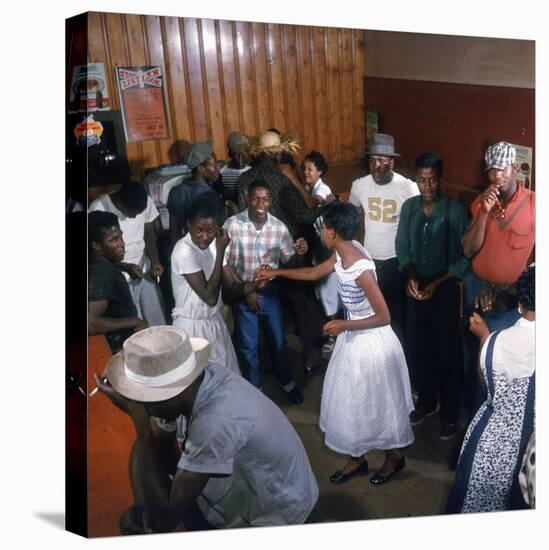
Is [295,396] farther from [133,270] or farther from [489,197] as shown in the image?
[489,197]

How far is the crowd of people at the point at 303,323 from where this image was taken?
371 centimetres

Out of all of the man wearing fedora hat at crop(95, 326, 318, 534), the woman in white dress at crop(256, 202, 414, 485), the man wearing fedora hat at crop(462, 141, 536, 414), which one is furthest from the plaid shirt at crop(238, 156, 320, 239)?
the man wearing fedora hat at crop(462, 141, 536, 414)

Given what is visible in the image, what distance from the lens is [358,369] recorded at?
Result: 4.02 m

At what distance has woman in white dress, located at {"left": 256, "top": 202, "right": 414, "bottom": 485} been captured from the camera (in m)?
3.93

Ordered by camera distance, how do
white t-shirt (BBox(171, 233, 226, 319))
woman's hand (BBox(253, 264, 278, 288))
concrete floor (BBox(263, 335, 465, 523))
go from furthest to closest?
concrete floor (BBox(263, 335, 465, 523))
woman's hand (BBox(253, 264, 278, 288))
white t-shirt (BBox(171, 233, 226, 319))

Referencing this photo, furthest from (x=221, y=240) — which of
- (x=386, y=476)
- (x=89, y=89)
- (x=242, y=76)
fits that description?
(x=386, y=476)

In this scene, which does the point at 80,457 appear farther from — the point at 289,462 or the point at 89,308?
the point at 289,462

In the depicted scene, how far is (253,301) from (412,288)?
2.47 ft

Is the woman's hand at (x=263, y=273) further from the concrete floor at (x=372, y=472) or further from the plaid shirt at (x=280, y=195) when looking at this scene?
the concrete floor at (x=372, y=472)

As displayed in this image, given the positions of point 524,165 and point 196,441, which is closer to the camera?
point 196,441

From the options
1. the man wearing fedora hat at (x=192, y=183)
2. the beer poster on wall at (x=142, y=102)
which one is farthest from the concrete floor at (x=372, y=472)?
the beer poster on wall at (x=142, y=102)

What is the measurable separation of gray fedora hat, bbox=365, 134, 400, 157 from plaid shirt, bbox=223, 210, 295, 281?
54cm

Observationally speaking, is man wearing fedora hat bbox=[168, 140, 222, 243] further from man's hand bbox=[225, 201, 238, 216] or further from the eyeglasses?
the eyeglasses

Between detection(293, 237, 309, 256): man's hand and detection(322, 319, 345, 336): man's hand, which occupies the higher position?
detection(293, 237, 309, 256): man's hand
